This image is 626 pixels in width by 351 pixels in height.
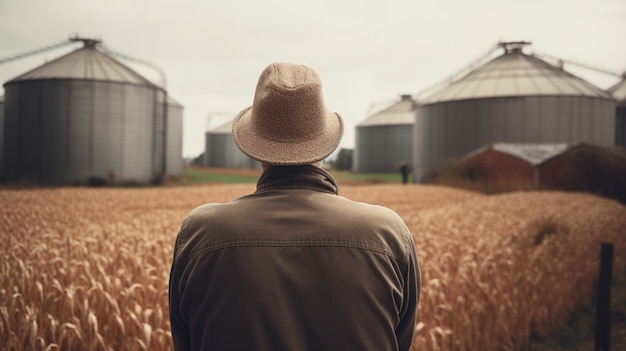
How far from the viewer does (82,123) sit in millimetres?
33781

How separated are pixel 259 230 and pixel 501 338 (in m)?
5.02

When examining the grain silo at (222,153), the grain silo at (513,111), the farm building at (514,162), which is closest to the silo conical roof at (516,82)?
the grain silo at (513,111)

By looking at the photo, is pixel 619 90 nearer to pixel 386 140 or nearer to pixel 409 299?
pixel 386 140

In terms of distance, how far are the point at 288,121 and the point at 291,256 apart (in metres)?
0.54

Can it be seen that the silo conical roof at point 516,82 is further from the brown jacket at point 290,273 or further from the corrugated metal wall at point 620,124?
the brown jacket at point 290,273

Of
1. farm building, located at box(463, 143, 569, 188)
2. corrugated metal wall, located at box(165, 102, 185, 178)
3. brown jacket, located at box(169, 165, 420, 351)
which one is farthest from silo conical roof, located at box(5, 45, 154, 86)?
brown jacket, located at box(169, 165, 420, 351)

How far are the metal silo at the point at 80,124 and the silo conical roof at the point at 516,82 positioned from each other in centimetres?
2328

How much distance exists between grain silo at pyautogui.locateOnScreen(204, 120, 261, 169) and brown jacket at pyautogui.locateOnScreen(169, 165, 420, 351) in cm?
5904

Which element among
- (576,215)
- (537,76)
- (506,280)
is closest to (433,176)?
(537,76)

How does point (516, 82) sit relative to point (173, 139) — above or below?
above

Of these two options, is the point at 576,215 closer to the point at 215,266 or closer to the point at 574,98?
the point at 215,266

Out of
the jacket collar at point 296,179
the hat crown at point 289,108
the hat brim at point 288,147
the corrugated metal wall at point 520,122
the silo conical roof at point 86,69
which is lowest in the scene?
the jacket collar at point 296,179

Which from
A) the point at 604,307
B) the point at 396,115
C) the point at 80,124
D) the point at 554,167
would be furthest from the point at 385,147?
the point at 604,307

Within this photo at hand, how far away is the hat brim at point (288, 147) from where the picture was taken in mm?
1975
